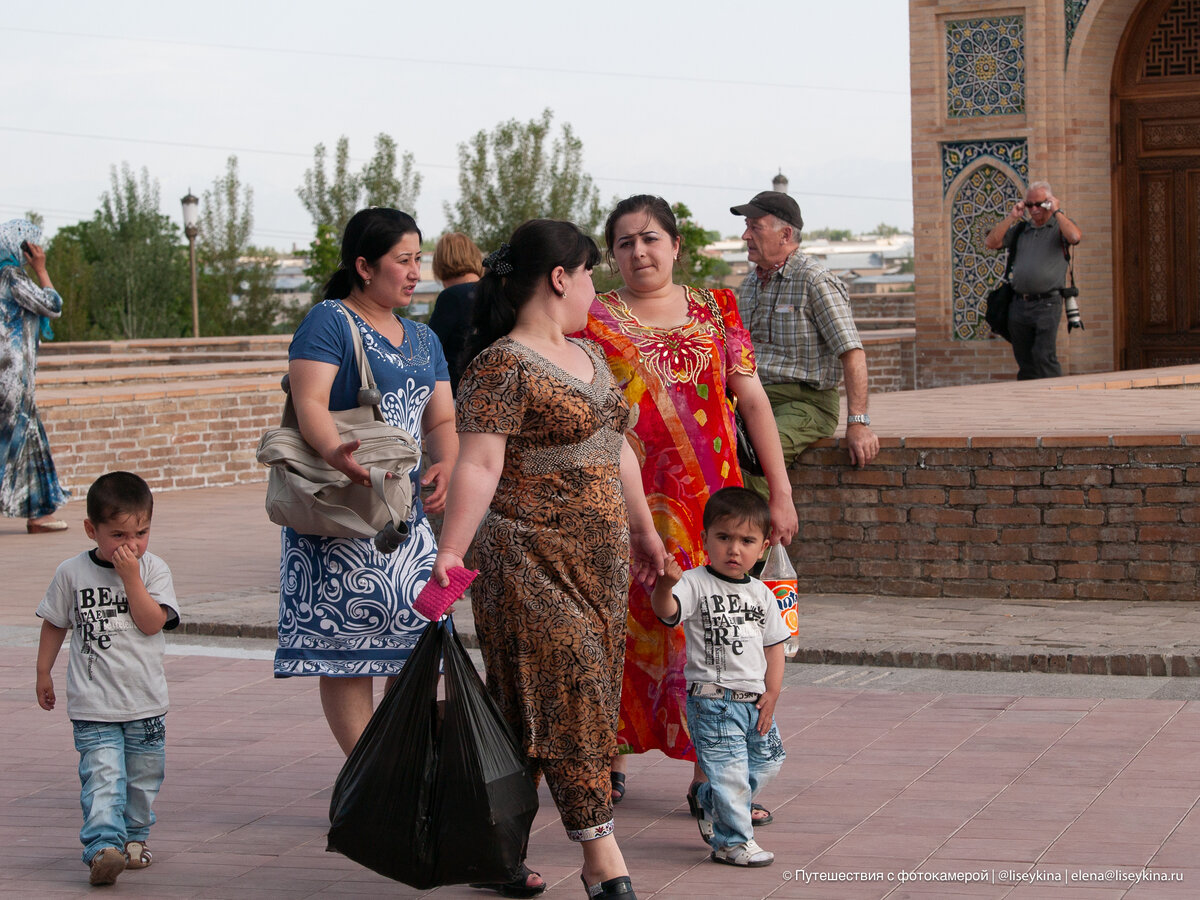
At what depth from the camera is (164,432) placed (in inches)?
560

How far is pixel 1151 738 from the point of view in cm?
548

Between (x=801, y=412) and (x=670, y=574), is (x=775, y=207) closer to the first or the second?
(x=801, y=412)

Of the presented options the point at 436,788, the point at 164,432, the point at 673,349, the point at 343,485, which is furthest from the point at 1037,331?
the point at 436,788

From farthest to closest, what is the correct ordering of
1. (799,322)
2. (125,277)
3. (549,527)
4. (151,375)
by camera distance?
1. (125,277)
2. (151,375)
3. (799,322)
4. (549,527)

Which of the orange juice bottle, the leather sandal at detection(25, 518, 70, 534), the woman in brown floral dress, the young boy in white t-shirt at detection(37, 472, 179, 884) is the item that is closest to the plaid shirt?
the orange juice bottle

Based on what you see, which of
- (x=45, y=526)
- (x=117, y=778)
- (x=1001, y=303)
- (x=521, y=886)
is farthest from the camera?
(x=1001, y=303)

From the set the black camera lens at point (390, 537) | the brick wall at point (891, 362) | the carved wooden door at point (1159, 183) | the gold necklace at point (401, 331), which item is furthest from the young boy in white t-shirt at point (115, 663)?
the carved wooden door at point (1159, 183)

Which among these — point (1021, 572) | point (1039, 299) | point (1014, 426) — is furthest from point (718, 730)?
point (1039, 299)

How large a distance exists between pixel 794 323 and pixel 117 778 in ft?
11.6

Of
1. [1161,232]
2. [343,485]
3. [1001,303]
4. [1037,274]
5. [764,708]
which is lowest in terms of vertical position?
[764,708]

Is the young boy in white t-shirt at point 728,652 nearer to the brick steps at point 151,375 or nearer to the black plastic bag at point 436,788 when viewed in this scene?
the black plastic bag at point 436,788

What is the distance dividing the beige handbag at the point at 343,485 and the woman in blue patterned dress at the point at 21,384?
7345mm

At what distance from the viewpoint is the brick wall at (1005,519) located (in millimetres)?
7531

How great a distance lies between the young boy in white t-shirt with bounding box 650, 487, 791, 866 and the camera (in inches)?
171
